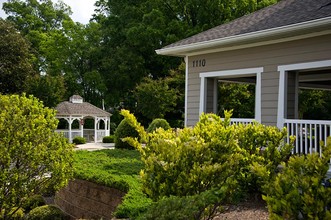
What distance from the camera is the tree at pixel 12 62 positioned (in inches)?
1131

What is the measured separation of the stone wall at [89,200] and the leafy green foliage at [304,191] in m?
4.92

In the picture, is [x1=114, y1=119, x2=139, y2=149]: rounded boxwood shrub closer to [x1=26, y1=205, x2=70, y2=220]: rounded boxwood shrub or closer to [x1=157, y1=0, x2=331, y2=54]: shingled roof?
Answer: [x1=157, y1=0, x2=331, y2=54]: shingled roof

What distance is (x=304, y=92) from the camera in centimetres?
2114

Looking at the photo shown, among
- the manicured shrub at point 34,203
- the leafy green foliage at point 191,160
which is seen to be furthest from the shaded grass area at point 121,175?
the manicured shrub at point 34,203

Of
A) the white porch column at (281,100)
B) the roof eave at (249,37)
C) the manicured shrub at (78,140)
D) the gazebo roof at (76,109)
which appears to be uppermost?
the roof eave at (249,37)

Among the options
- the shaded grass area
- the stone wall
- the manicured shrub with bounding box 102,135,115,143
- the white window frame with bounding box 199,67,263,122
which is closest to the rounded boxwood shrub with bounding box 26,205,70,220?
the stone wall

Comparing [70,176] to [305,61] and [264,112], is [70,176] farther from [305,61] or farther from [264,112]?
[305,61]

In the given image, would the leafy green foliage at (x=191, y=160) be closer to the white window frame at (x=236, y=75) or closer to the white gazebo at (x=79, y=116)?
the white window frame at (x=236, y=75)

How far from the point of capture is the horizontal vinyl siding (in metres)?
8.30

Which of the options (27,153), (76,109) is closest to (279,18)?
(27,153)

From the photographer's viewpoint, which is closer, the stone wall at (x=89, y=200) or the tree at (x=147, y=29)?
the stone wall at (x=89, y=200)

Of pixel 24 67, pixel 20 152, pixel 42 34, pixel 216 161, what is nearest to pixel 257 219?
pixel 216 161

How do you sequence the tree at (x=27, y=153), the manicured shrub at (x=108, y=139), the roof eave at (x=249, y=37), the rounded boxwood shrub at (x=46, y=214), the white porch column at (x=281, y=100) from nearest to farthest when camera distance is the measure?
the tree at (x=27, y=153) < the roof eave at (x=249, y=37) < the white porch column at (x=281, y=100) < the rounded boxwood shrub at (x=46, y=214) < the manicured shrub at (x=108, y=139)

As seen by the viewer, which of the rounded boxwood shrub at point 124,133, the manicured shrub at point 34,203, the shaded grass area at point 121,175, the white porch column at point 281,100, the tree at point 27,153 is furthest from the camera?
the rounded boxwood shrub at point 124,133
